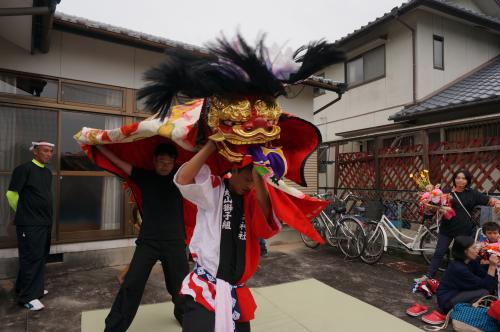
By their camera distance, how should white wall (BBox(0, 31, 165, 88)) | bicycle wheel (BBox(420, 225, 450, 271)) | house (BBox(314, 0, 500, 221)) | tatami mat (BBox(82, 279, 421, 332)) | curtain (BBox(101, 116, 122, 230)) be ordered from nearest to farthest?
tatami mat (BBox(82, 279, 421, 332)) → white wall (BBox(0, 31, 165, 88)) → curtain (BBox(101, 116, 122, 230)) → bicycle wheel (BBox(420, 225, 450, 271)) → house (BBox(314, 0, 500, 221))

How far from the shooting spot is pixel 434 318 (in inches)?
148

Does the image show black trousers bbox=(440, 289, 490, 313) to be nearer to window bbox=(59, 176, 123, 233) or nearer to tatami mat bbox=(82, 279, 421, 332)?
tatami mat bbox=(82, 279, 421, 332)

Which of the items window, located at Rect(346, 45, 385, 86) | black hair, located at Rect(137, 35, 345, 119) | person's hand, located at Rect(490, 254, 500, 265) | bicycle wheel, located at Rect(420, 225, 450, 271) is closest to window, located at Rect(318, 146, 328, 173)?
window, located at Rect(346, 45, 385, 86)

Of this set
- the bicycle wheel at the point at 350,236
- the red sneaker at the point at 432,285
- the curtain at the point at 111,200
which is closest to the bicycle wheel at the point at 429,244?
the bicycle wheel at the point at 350,236

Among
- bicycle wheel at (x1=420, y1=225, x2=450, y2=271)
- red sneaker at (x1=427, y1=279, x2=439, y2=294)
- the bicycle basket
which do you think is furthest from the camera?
the bicycle basket

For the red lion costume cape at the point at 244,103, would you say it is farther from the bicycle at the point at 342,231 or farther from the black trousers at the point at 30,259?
the bicycle at the point at 342,231

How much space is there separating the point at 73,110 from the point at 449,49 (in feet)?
33.6

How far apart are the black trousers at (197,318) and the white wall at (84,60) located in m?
4.16

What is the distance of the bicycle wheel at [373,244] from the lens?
19.6 ft

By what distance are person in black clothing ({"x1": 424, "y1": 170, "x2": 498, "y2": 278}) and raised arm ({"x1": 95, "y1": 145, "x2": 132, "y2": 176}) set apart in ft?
14.4

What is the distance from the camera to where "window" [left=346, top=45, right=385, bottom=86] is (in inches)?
412

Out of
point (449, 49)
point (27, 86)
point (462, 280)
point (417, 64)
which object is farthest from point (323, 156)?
point (27, 86)

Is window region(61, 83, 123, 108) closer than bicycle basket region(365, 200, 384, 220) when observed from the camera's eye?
Yes

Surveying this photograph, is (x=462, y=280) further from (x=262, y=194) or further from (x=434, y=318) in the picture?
(x=262, y=194)
